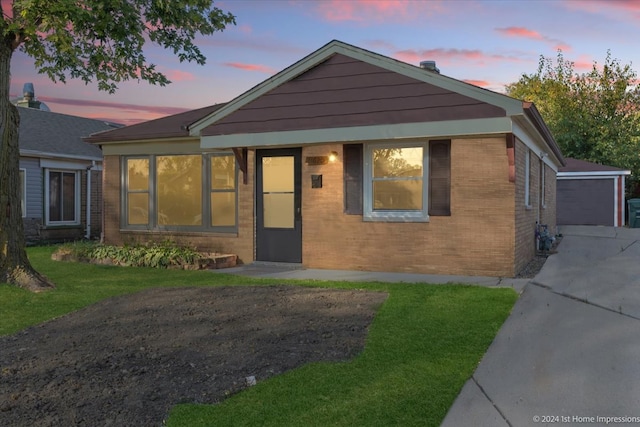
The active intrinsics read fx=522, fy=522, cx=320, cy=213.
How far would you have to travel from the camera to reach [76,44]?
1072 centimetres

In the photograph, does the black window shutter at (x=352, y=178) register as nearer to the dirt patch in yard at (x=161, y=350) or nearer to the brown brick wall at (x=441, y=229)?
the brown brick wall at (x=441, y=229)

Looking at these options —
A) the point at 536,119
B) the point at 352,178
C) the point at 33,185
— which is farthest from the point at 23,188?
the point at 536,119

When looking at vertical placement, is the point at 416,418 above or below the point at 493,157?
below

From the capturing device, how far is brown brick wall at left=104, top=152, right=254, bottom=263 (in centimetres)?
1118

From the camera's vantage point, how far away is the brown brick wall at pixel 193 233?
440 inches

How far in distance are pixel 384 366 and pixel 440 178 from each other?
5620mm

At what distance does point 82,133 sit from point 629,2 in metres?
19.8

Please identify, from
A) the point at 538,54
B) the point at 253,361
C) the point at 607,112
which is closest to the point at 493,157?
the point at 253,361

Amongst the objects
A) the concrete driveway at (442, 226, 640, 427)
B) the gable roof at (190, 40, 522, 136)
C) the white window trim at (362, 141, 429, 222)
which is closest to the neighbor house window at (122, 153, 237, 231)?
the gable roof at (190, 40, 522, 136)

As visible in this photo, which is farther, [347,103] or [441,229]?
[347,103]

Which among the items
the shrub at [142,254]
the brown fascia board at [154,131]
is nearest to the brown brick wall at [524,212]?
the shrub at [142,254]

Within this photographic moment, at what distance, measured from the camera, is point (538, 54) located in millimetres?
40875

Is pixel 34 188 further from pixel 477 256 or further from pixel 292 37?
pixel 477 256

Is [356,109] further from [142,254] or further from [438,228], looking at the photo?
[142,254]
